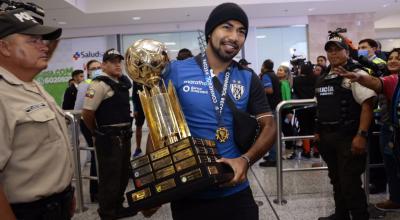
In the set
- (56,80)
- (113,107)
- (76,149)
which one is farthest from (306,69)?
(56,80)

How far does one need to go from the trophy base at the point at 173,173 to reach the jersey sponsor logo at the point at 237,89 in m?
0.30

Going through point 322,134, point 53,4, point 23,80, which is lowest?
point 322,134

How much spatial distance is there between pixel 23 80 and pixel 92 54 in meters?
8.47

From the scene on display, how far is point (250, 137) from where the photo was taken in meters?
1.30

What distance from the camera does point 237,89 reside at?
53.2 inches

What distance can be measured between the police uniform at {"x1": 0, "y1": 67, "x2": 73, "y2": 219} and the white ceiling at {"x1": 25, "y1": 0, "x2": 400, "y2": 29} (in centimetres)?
596

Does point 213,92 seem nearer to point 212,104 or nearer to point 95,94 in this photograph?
point 212,104

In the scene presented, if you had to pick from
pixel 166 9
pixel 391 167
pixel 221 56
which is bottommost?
pixel 391 167

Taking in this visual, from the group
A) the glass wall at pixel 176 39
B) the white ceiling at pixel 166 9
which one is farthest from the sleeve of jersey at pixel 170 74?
the glass wall at pixel 176 39

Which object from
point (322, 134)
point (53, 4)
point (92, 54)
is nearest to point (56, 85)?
point (92, 54)

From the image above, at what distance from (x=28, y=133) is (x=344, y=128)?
2.14 metres

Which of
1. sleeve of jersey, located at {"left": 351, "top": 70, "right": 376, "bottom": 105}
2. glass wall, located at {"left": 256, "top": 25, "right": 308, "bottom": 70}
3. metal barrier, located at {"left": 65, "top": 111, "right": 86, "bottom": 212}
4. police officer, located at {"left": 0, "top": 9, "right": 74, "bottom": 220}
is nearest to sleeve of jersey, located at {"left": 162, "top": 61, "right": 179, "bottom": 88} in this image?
police officer, located at {"left": 0, "top": 9, "right": 74, "bottom": 220}

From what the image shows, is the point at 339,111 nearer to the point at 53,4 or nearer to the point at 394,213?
the point at 394,213

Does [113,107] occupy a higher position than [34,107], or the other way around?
[34,107]
